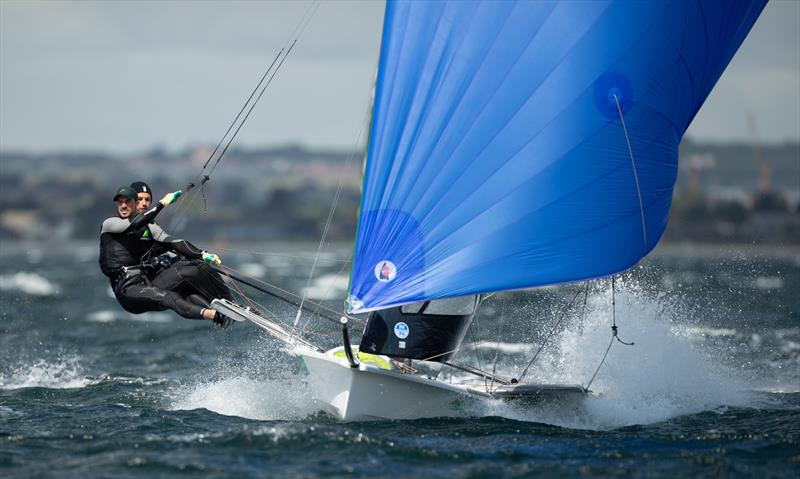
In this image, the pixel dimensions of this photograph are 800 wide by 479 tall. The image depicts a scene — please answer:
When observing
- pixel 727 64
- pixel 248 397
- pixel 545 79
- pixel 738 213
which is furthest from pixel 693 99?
pixel 738 213

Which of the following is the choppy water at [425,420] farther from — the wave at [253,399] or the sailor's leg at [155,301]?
the sailor's leg at [155,301]

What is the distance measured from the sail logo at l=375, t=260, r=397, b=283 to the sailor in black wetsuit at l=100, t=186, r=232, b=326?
1871 millimetres

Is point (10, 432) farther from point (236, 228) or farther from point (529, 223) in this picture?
point (236, 228)

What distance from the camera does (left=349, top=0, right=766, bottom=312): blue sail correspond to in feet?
37.6

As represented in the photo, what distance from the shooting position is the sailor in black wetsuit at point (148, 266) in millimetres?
12375

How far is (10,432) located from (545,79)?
20.6 ft

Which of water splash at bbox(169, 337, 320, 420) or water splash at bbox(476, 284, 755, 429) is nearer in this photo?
water splash at bbox(169, 337, 320, 420)

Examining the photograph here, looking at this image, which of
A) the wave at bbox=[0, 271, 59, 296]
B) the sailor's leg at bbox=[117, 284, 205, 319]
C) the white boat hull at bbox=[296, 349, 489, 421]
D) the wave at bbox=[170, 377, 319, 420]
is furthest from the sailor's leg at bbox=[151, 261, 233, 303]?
the wave at bbox=[0, 271, 59, 296]

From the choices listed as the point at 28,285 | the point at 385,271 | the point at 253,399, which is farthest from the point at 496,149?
the point at 28,285

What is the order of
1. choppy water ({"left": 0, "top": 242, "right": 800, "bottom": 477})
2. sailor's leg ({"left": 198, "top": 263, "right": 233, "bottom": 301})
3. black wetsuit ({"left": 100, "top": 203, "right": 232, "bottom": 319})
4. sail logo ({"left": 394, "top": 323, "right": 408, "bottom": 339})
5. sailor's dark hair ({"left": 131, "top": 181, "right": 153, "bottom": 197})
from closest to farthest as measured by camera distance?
choppy water ({"left": 0, "top": 242, "right": 800, "bottom": 477}) → sail logo ({"left": 394, "top": 323, "right": 408, "bottom": 339}) → black wetsuit ({"left": 100, "top": 203, "right": 232, "bottom": 319}) → sailor's leg ({"left": 198, "top": 263, "right": 233, "bottom": 301}) → sailor's dark hair ({"left": 131, "top": 181, "right": 153, "bottom": 197})

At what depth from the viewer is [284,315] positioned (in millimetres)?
18219

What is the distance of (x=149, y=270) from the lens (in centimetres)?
1266

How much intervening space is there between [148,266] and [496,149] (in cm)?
393

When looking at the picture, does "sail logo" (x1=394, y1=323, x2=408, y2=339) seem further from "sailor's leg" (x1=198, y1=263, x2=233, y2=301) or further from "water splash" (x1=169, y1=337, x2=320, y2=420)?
"sailor's leg" (x1=198, y1=263, x2=233, y2=301)
